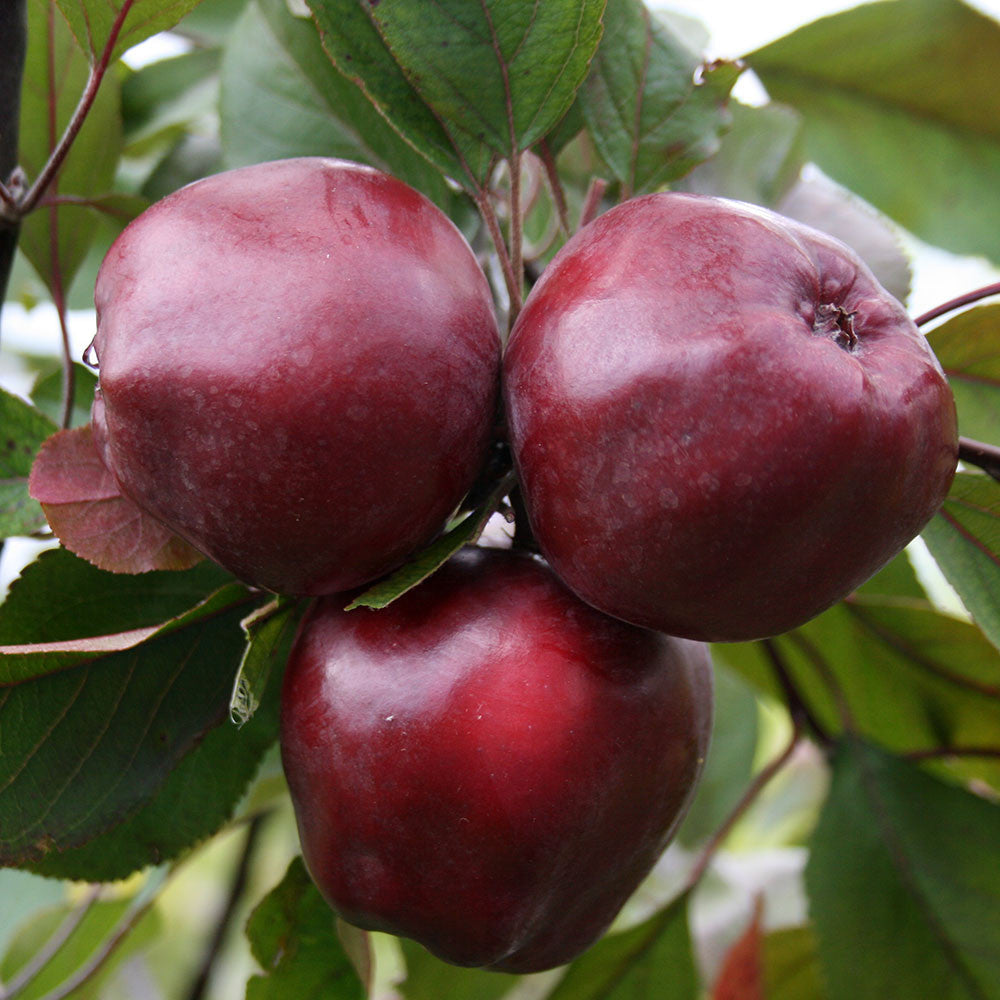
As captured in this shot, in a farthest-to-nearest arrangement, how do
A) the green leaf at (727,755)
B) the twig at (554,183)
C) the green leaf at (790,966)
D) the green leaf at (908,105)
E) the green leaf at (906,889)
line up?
1. the green leaf at (727,755)
2. the green leaf at (790,966)
3. the green leaf at (908,105)
4. the green leaf at (906,889)
5. the twig at (554,183)

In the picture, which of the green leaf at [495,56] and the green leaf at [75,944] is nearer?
the green leaf at [495,56]

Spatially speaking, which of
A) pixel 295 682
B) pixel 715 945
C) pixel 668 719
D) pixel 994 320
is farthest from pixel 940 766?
pixel 295 682

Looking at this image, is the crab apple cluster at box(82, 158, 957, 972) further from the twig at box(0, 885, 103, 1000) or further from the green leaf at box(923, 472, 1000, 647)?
the twig at box(0, 885, 103, 1000)

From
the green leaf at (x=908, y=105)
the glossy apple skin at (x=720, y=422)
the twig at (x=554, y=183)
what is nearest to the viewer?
the glossy apple skin at (x=720, y=422)

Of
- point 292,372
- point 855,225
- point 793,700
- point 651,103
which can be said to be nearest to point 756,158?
point 855,225

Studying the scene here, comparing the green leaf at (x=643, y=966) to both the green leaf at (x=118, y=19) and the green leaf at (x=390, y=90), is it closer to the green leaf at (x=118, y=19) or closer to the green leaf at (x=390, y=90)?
the green leaf at (x=390, y=90)

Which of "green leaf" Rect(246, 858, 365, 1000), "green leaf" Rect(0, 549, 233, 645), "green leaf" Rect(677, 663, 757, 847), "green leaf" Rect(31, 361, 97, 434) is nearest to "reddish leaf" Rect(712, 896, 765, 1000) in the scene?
"green leaf" Rect(677, 663, 757, 847)

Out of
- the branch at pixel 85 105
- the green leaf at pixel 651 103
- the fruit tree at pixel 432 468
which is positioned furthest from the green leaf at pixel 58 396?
the green leaf at pixel 651 103
